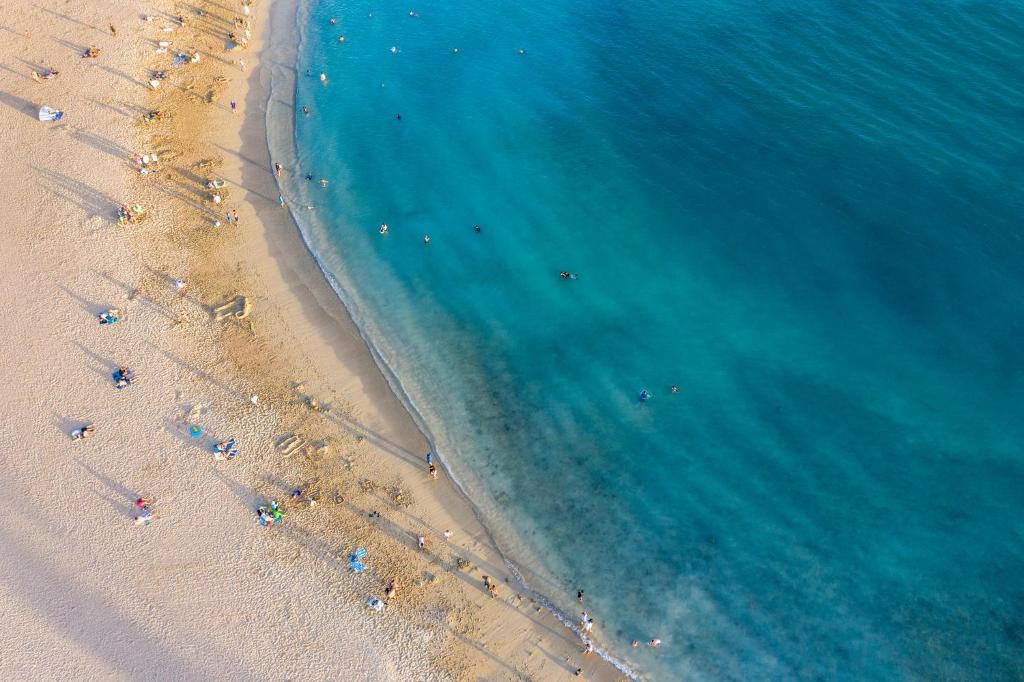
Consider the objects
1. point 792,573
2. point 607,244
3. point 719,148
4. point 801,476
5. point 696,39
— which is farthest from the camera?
point 696,39

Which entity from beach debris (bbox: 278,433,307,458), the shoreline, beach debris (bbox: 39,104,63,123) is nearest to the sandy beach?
beach debris (bbox: 278,433,307,458)

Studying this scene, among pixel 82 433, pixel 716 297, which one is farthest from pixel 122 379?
pixel 716 297

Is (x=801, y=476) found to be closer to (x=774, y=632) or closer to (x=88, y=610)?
(x=774, y=632)

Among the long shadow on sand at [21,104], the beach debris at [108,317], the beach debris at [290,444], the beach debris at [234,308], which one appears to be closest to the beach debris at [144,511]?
the beach debris at [290,444]

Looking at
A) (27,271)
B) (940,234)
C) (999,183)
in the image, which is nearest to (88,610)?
(27,271)

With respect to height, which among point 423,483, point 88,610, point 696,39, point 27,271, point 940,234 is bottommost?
point 88,610

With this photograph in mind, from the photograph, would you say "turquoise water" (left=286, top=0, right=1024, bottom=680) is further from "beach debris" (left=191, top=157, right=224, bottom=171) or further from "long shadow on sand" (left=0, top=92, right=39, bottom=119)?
"long shadow on sand" (left=0, top=92, right=39, bottom=119)

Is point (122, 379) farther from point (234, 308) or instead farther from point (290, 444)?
point (290, 444)
